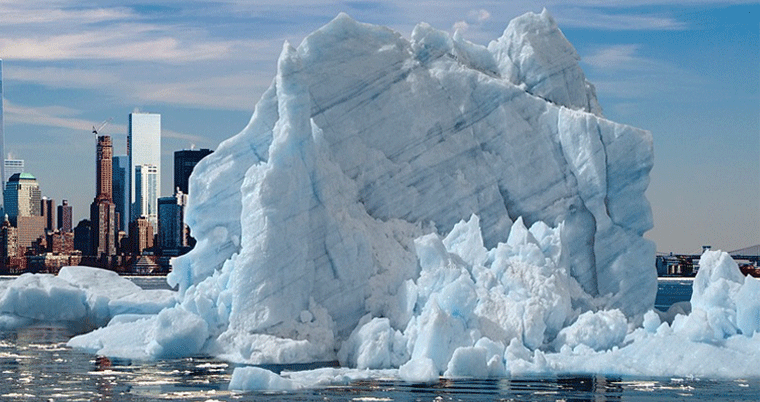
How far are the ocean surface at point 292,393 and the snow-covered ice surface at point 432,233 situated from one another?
96cm

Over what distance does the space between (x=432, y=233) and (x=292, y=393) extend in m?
8.14

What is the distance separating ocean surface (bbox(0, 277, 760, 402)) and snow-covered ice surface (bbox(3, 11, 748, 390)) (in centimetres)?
96

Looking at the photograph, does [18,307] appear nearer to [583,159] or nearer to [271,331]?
[271,331]

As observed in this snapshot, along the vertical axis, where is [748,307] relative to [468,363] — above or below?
above

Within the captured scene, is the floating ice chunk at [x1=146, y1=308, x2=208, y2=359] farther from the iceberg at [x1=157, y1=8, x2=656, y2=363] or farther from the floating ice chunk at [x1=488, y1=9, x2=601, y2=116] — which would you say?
the floating ice chunk at [x1=488, y1=9, x2=601, y2=116]

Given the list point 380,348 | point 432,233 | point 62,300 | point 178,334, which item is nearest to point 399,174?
point 432,233

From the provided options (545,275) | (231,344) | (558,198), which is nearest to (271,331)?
(231,344)

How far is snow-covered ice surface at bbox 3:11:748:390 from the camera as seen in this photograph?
30.6m

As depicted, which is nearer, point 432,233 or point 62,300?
point 432,233

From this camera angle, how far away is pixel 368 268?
33000mm

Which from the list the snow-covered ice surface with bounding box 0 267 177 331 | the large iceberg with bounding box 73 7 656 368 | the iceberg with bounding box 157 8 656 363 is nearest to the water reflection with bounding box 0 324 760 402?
the large iceberg with bounding box 73 7 656 368

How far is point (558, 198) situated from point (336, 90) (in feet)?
22.5

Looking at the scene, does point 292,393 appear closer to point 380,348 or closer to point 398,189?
point 380,348

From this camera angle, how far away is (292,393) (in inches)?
1041
